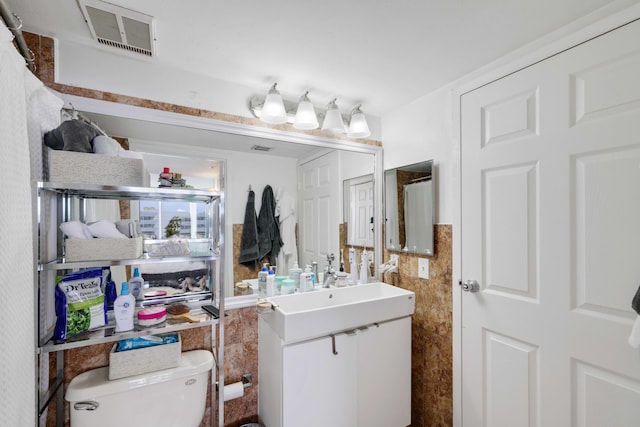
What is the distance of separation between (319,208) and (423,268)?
766 mm

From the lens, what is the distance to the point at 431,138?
5.88 feet

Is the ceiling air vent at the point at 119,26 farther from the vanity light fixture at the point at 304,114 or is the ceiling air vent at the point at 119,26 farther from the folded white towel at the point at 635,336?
the folded white towel at the point at 635,336

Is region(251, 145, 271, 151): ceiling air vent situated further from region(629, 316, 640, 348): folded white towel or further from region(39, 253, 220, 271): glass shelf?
region(629, 316, 640, 348): folded white towel

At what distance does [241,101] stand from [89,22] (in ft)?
2.31

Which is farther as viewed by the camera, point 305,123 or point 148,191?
point 305,123

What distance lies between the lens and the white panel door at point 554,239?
1060 mm

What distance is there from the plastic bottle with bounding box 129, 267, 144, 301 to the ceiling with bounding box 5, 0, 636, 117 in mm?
1026

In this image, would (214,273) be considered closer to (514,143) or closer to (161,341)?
(161,341)

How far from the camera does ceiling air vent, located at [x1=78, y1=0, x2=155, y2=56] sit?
3.50 ft

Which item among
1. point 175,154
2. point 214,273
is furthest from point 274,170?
point 214,273

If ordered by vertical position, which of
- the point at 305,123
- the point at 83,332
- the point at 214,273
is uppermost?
the point at 305,123

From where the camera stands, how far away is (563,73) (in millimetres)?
1205

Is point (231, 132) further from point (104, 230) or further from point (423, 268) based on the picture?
point (423, 268)

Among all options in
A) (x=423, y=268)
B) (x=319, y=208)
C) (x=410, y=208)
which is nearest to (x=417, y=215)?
(x=410, y=208)
